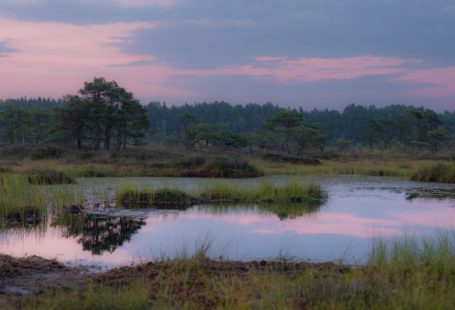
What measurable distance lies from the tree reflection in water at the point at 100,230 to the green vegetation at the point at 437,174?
14.0m

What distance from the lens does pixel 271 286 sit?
6.15m

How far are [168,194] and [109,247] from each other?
5.68 metres

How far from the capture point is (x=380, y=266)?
7270 millimetres

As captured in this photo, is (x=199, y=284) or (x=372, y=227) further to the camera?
(x=372, y=227)

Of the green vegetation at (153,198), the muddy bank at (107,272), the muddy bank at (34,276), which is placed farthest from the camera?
the green vegetation at (153,198)

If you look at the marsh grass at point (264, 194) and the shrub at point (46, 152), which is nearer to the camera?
the marsh grass at point (264, 194)

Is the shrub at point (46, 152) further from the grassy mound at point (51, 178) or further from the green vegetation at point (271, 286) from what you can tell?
the green vegetation at point (271, 286)

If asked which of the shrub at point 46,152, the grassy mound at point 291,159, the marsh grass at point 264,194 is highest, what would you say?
the shrub at point 46,152

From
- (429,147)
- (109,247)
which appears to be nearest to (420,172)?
(109,247)

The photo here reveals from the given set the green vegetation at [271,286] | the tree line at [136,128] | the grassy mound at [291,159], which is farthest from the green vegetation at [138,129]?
the green vegetation at [271,286]

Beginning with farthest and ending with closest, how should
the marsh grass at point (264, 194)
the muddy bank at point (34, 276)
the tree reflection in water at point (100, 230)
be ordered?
the marsh grass at point (264, 194) → the tree reflection in water at point (100, 230) → the muddy bank at point (34, 276)

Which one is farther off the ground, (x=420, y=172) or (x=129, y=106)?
(x=129, y=106)

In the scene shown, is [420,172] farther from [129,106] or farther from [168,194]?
[129,106]

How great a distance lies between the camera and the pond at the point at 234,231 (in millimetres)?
9719
